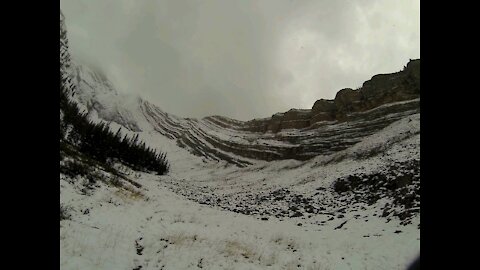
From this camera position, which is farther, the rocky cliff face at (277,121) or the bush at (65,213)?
the rocky cliff face at (277,121)

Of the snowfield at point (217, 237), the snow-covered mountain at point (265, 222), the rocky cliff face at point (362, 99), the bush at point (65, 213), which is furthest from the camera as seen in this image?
the rocky cliff face at point (362, 99)

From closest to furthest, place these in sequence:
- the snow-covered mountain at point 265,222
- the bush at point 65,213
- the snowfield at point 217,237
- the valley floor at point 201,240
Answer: the valley floor at point 201,240 → the snowfield at point 217,237 → the snow-covered mountain at point 265,222 → the bush at point 65,213

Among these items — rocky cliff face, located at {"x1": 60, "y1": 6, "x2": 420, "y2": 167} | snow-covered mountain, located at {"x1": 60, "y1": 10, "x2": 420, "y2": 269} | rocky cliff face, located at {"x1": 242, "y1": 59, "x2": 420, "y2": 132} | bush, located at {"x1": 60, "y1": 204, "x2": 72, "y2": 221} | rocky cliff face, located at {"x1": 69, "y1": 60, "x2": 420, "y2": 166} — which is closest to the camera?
snow-covered mountain, located at {"x1": 60, "y1": 10, "x2": 420, "y2": 269}

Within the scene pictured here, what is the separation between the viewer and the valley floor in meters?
7.57

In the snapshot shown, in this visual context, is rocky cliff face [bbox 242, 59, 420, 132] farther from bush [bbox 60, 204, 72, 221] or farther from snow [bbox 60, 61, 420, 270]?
bush [bbox 60, 204, 72, 221]

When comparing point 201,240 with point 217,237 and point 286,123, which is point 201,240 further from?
point 286,123

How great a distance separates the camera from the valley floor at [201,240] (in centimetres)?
757

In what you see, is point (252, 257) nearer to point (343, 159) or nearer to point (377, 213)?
point (377, 213)

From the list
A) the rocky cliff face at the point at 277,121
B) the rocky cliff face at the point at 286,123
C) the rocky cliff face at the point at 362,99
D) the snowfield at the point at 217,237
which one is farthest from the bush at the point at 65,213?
the rocky cliff face at the point at 362,99

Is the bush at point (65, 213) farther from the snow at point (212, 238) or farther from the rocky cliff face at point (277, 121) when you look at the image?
the rocky cliff face at point (277, 121)

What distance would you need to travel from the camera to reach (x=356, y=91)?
6203cm

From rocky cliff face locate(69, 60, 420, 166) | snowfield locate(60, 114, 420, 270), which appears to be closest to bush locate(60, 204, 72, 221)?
snowfield locate(60, 114, 420, 270)

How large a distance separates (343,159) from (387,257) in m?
29.6

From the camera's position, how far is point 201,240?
34.0 ft
